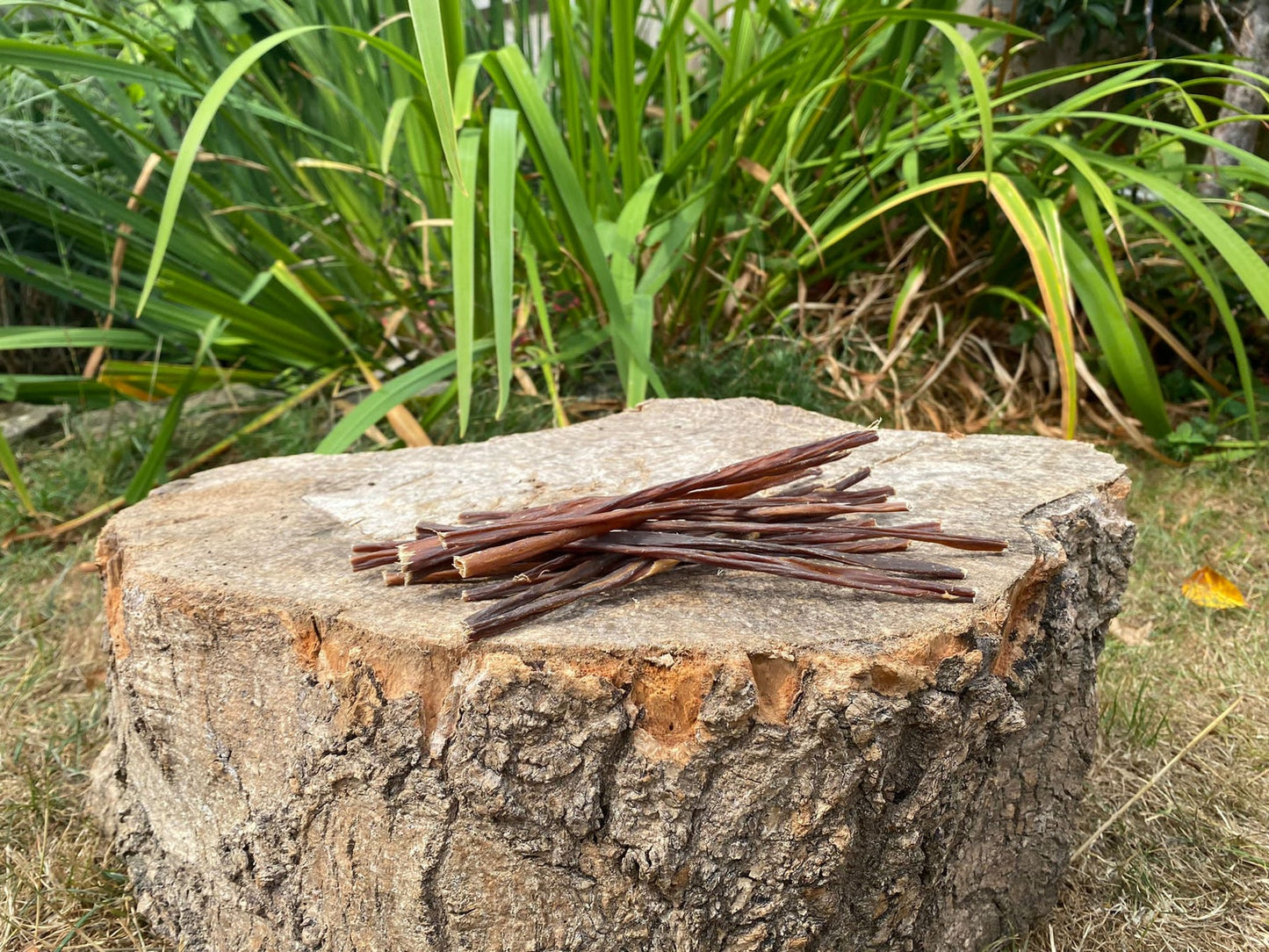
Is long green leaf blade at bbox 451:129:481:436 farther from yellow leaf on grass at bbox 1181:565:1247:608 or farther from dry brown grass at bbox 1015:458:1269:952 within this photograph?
yellow leaf on grass at bbox 1181:565:1247:608

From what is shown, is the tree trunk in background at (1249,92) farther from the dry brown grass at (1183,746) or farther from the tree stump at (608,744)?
the tree stump at (608,744)

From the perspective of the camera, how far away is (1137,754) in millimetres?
1563

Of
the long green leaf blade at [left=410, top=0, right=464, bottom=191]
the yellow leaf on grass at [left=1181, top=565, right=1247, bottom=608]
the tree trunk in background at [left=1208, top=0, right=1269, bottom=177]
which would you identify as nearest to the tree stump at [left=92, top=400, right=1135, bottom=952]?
the long green leaf blade at [left=410, top=0, right=464, bottom=191]

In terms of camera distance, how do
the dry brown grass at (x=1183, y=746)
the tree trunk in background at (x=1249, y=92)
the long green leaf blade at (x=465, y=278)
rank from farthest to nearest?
the tree trunk in background at (x=1249, y=92)
the long green leaf blade at (x=465, y=278)
the dry brown grass at (x=1183, y=746)

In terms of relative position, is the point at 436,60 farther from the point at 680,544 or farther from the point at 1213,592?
the point at 1213,592

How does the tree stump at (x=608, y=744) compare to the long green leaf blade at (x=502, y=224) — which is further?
the long green leaf blade at (x=502, y=224)

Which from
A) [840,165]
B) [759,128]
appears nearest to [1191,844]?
[840,165]

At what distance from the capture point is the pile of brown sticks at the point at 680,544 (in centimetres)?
98

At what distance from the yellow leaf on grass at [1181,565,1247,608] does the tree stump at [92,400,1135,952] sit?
28.6 inches

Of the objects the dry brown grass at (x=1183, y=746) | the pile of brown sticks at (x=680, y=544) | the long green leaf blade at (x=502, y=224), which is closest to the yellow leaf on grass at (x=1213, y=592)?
the dry brown grass at (x=1183, y=746)

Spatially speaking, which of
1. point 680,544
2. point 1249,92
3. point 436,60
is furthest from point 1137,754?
point 1249,92

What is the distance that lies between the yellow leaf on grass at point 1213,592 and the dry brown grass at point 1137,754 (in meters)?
0.07

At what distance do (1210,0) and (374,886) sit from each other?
2497 millimetres

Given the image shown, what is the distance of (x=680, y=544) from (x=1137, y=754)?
0.99m
